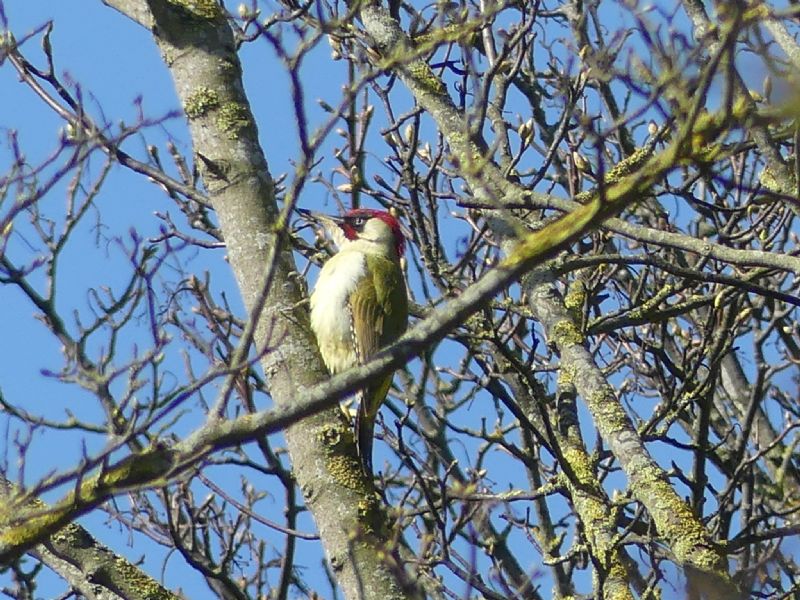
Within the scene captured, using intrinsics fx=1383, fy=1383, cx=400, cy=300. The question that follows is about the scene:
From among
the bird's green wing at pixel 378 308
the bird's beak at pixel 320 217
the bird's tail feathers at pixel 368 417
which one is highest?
the bird's beak at pixel 320 217

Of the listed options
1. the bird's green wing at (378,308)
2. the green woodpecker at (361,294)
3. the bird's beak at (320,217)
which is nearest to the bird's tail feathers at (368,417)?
the green woodpecker at (361,294)

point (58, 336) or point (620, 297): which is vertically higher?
point (620, 297)

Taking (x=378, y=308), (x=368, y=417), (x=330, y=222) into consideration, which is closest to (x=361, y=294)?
(x=378, y=308)

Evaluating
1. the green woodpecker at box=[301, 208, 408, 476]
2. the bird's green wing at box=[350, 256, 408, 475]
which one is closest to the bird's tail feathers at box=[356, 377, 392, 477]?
the green woodpecker at box=[301, 208, 408, 476]

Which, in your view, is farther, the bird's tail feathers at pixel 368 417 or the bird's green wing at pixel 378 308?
the bird's green wing at pixel 378 308

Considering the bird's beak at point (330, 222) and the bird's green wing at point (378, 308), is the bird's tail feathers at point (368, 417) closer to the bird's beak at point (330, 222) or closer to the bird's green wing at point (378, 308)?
the bird's green wing at point (378, 308)

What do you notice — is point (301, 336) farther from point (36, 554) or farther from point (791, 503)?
point (791, 503)

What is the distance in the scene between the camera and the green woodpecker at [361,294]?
6.51 meters

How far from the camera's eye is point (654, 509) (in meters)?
4.76

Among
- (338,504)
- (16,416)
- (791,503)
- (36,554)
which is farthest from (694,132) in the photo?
(791,503)

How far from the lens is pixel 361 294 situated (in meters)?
6.87

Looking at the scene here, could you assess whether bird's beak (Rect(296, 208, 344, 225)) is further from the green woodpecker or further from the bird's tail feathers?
the bird's tail feathers

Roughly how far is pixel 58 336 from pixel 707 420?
280 centimetres

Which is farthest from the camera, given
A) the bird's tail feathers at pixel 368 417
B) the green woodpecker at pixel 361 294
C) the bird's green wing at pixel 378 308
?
the bird's green wing at pixel 378 308
